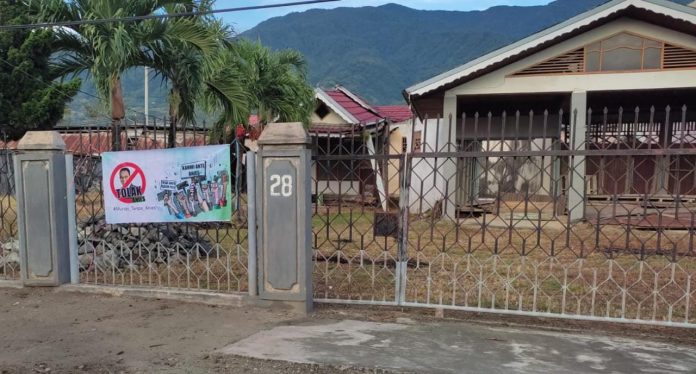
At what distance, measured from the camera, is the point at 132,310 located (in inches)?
191

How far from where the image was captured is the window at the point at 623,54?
37.1 feet

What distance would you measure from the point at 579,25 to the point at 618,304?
7805 millimetres

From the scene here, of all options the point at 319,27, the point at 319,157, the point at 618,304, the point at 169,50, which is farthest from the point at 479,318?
the point at 319,27

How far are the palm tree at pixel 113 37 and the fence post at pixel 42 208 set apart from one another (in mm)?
1595

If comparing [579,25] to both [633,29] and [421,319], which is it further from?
[421,319]

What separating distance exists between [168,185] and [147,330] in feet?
4.98

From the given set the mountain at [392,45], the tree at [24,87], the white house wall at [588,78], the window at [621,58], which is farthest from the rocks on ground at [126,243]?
the mountain at [392,45]

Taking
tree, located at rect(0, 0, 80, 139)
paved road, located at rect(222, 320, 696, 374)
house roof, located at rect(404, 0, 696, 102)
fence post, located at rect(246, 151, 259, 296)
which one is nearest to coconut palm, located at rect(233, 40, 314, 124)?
house roof, located at rect(404, 0, 696, 102)

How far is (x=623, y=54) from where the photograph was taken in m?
11.5

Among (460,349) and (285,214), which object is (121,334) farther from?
(460,349)

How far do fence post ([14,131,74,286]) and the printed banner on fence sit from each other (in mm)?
481

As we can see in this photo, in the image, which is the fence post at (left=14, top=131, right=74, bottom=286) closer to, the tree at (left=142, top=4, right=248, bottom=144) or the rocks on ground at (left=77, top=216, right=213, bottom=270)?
the rocks on ground at (left=77, top=216, right=213, bottom=270)

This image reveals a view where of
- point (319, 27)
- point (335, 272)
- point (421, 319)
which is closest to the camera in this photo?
point (421, 319)

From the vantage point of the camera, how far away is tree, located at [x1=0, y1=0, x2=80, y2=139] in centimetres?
1373
